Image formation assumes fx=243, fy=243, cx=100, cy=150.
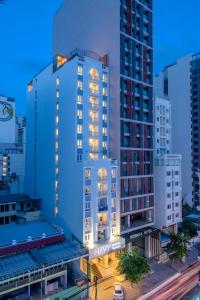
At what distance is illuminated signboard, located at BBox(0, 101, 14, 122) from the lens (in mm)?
45812

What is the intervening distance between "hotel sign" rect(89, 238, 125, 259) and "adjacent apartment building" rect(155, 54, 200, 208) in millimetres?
68004

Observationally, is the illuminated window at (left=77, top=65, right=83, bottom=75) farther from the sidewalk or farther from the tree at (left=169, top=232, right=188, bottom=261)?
the sidewalk

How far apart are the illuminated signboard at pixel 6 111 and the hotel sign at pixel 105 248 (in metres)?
31.7

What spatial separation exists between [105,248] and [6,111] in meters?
35.3

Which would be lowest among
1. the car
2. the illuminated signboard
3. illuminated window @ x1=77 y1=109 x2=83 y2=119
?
the car

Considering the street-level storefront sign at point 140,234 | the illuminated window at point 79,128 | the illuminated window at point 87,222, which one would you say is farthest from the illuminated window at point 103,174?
the street-level storefront sign at point 140,234

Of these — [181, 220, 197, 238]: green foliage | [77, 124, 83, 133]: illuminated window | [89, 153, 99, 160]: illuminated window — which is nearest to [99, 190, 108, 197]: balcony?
[89, 153, 99, 160]: illuminated window

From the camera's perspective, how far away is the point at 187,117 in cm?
11619

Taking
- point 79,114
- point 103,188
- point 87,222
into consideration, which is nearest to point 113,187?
point 103,188

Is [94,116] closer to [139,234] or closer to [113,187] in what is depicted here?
[113,187]

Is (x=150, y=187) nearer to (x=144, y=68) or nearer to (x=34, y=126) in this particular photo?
(x=144, y=68)

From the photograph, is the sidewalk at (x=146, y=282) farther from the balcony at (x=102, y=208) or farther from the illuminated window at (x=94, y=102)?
the illuminated window at (x=94, y=102)

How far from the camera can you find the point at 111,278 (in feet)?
177

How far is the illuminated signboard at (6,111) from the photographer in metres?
45.8
